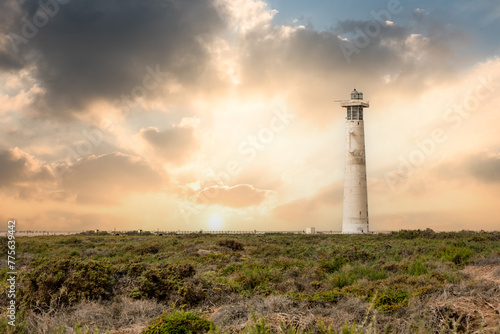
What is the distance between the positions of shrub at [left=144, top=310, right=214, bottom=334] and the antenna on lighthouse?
4349cm

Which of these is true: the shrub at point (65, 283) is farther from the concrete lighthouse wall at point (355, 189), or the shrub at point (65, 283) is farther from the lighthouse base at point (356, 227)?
the concrete lighthouse wall at point (355, 189)

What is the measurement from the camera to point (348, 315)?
8023 millimetres

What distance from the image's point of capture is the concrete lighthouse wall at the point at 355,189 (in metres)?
49.0

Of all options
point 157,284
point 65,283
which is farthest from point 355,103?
point 65,283

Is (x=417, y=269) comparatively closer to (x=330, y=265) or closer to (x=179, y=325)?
(x=330, y=265)

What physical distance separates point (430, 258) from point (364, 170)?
32.0 meters

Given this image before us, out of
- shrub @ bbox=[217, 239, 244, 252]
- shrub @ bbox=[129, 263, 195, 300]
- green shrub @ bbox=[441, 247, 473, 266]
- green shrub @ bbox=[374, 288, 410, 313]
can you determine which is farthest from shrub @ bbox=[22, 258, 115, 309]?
shrub @ bbox=[217, 239, 244, 252]

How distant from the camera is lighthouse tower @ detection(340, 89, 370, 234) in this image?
4903cm

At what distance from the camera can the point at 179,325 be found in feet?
23.5

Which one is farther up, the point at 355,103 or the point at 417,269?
the point at 355,103

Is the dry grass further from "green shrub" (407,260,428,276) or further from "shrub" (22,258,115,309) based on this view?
"green shrub" (407,260,428,276)

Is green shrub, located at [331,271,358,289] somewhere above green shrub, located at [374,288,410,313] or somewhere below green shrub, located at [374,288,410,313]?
below

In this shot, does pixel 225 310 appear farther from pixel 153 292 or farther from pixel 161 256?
pixel 161 256

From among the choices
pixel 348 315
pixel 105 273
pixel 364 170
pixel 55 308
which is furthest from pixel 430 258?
pixel 364 170
